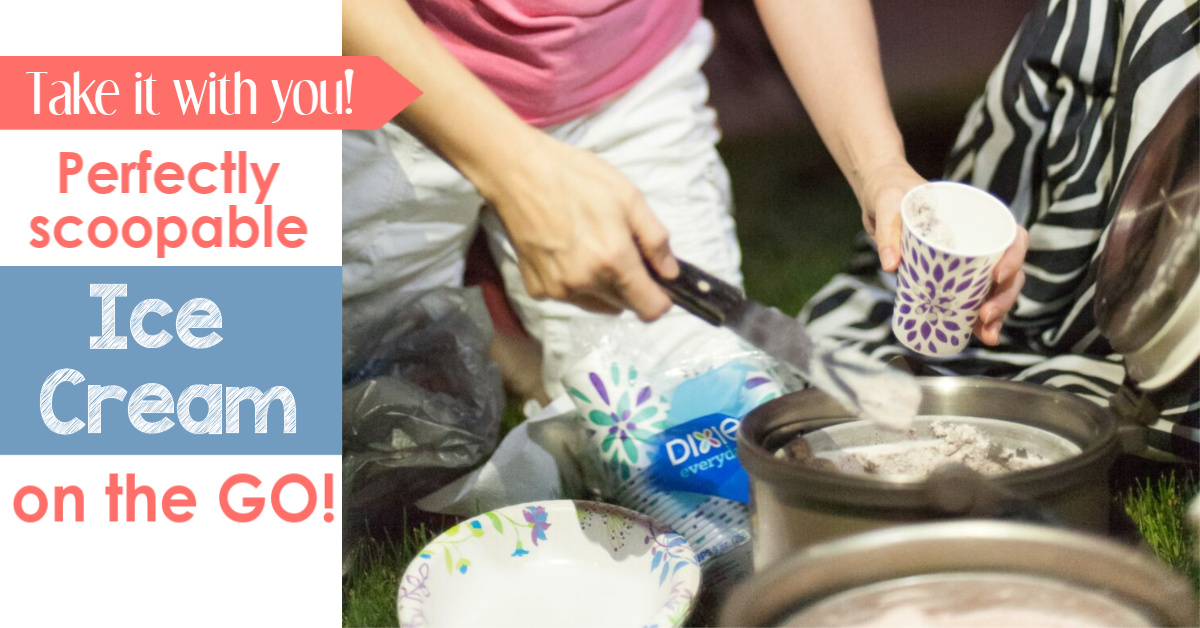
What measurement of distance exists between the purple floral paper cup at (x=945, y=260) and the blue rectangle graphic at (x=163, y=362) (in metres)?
0.46

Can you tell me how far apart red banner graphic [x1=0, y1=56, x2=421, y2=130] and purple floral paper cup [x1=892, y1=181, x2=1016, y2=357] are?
40 cm

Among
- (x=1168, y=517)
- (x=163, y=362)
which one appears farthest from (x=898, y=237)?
(x=163, y=362)

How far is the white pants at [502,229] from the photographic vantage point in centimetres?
112

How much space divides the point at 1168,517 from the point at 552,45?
71 centimetres

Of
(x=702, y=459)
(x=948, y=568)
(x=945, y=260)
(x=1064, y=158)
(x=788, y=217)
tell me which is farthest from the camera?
(x=788, y=217)

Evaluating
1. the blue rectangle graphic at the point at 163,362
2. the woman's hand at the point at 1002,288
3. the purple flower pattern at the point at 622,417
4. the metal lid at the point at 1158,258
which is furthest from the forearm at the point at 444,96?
the metal lid at the point at 1158,258

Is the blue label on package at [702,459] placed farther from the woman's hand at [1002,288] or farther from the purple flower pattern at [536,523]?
the woman's hand at [1002,288]

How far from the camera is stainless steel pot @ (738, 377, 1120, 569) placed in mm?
677

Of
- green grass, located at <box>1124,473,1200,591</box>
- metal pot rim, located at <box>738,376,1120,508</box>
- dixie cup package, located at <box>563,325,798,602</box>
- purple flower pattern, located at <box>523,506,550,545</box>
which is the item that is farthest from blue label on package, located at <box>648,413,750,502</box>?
green grass, located at <box>1124,473,1200,591</box>

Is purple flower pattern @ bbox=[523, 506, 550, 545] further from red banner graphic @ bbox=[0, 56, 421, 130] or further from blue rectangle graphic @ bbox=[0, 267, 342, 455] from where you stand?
red banner graphic @ bbox=[0, 56, 421, 130]

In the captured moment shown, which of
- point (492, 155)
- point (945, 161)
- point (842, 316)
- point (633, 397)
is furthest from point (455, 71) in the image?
point (945, 161)

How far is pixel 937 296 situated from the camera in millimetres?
842

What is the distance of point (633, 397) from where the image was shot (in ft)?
3.44

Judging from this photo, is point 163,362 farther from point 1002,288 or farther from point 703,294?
point 1002,288
